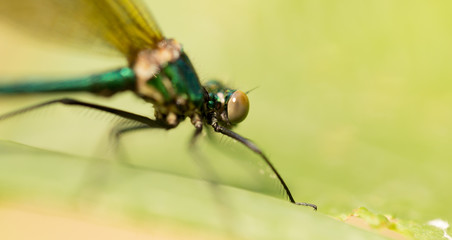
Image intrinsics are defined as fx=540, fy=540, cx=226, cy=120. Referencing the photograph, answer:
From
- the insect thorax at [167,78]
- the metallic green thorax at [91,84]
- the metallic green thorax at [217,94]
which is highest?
the metallic green thorax at [217,94]

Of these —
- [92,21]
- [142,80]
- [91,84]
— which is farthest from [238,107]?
[92,21]

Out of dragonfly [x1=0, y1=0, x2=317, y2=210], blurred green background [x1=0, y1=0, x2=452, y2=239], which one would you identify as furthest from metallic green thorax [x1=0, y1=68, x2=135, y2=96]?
blurred green background [x1=0, y1=0, x2=452, y2=239]

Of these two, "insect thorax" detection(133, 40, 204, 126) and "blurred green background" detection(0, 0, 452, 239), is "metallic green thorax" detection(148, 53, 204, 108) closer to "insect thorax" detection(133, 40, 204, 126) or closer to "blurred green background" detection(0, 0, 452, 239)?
"insect thorax" detection(133, 40, 204, 126)

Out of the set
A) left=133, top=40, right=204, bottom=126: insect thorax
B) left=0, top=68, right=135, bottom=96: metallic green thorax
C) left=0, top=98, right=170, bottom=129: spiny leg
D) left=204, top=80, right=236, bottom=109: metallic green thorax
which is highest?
left=204, top=80, right=236, bottom=109: metallic green thorax

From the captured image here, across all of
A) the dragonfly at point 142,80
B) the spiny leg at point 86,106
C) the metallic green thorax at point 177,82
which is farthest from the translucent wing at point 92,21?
the spiny leg at point 86,106

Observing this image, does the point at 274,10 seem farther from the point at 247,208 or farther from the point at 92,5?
the point at 247,208

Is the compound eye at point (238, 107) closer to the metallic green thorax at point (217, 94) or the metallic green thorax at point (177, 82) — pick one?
the metallic green thorax at point (217, 94)
